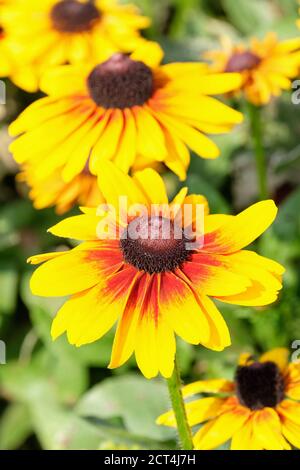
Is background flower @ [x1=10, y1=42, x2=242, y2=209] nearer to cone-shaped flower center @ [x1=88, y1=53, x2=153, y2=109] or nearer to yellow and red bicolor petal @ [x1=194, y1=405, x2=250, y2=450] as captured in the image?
cone-shaped flower center @ [x1=88, y1=53, x2=153, y2=109]

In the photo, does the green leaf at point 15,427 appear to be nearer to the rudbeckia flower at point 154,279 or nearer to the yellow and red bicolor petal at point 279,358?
the yellow and red bicolor petal at point 279,358

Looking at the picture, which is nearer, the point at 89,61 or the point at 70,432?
the point at 70,432

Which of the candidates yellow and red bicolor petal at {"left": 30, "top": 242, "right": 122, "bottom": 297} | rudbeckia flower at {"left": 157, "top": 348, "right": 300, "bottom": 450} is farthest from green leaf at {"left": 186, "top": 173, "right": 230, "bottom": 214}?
yellow and red bicolor petal at {"left": 30, "top": 242, "right": 122, "bottom": 297}

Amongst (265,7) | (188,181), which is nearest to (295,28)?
(265,7)

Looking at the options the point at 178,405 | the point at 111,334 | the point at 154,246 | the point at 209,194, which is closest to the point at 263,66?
the point at 209,194

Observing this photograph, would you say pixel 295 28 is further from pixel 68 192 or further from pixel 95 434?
pixel 95 434

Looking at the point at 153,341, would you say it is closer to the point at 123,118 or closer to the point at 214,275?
the point at 214,275
